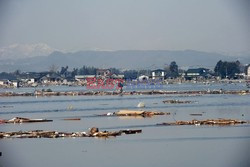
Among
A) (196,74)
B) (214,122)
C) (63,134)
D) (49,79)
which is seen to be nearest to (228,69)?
(196,74)

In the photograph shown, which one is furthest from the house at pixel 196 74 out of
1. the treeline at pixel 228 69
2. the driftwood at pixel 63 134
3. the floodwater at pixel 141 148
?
the driftwood at pixel 63 134

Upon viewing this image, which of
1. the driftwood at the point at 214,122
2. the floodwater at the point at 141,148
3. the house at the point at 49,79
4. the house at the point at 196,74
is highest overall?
the house at the point at 196,74

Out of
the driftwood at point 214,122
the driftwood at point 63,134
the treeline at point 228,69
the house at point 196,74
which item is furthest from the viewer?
the house at point 196,74

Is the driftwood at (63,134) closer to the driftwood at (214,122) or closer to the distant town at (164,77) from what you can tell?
the driftwood at (214,122)

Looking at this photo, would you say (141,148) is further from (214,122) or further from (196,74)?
(196,74)

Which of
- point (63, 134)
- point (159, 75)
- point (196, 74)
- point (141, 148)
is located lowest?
point (141, 148)

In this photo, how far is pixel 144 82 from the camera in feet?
371

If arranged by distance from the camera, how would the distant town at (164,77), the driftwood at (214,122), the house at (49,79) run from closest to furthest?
the driftwood at (214,122), the distant town at (164,77), the house at (49,79)

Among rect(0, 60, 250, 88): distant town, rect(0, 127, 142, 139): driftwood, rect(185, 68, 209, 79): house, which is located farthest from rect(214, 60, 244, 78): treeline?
rect(0, 127, 142, 139): driftwood

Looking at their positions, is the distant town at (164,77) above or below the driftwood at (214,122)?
above

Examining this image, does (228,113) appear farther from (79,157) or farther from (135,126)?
(79,157)

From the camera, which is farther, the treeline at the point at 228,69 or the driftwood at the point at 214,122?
the treeline at the point at 228,69

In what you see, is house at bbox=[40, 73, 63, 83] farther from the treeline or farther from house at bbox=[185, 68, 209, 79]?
the treeline

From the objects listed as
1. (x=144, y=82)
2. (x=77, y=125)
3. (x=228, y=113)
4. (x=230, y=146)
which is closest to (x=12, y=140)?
(x=77, y=125)
